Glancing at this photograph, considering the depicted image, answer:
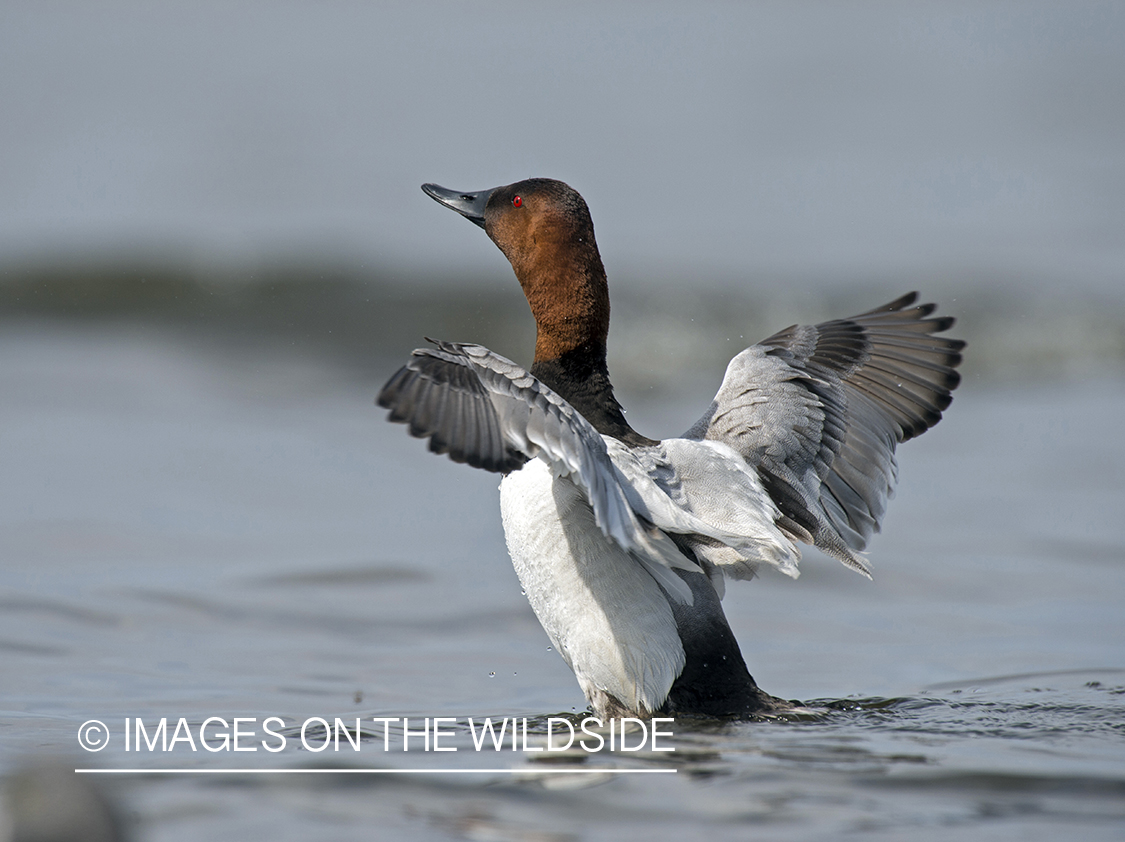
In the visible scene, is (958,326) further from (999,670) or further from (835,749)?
(835,749)

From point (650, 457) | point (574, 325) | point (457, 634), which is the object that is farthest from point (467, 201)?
point (457, 634)

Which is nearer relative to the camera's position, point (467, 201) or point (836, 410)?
point (836, 410)

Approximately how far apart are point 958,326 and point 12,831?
12.6 metres

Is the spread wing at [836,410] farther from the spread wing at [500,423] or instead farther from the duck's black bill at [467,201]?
the duck's black bill at [467,201]

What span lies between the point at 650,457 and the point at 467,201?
5.51 ft

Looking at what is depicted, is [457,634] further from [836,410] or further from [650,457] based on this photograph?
[836,410]

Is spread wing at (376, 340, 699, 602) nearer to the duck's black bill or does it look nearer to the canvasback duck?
the canvasback duck

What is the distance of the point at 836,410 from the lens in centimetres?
510

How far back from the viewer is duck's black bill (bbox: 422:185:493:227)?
5.48m

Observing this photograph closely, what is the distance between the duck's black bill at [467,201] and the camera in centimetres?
548

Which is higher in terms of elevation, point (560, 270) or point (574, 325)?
point (560, 270)

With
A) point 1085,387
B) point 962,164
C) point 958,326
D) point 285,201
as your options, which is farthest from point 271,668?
point 962,164

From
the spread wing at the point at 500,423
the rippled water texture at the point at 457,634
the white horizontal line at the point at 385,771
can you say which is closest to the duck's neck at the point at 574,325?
the spread wing at the point at 500,423

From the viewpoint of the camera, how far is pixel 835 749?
13.3 ft
